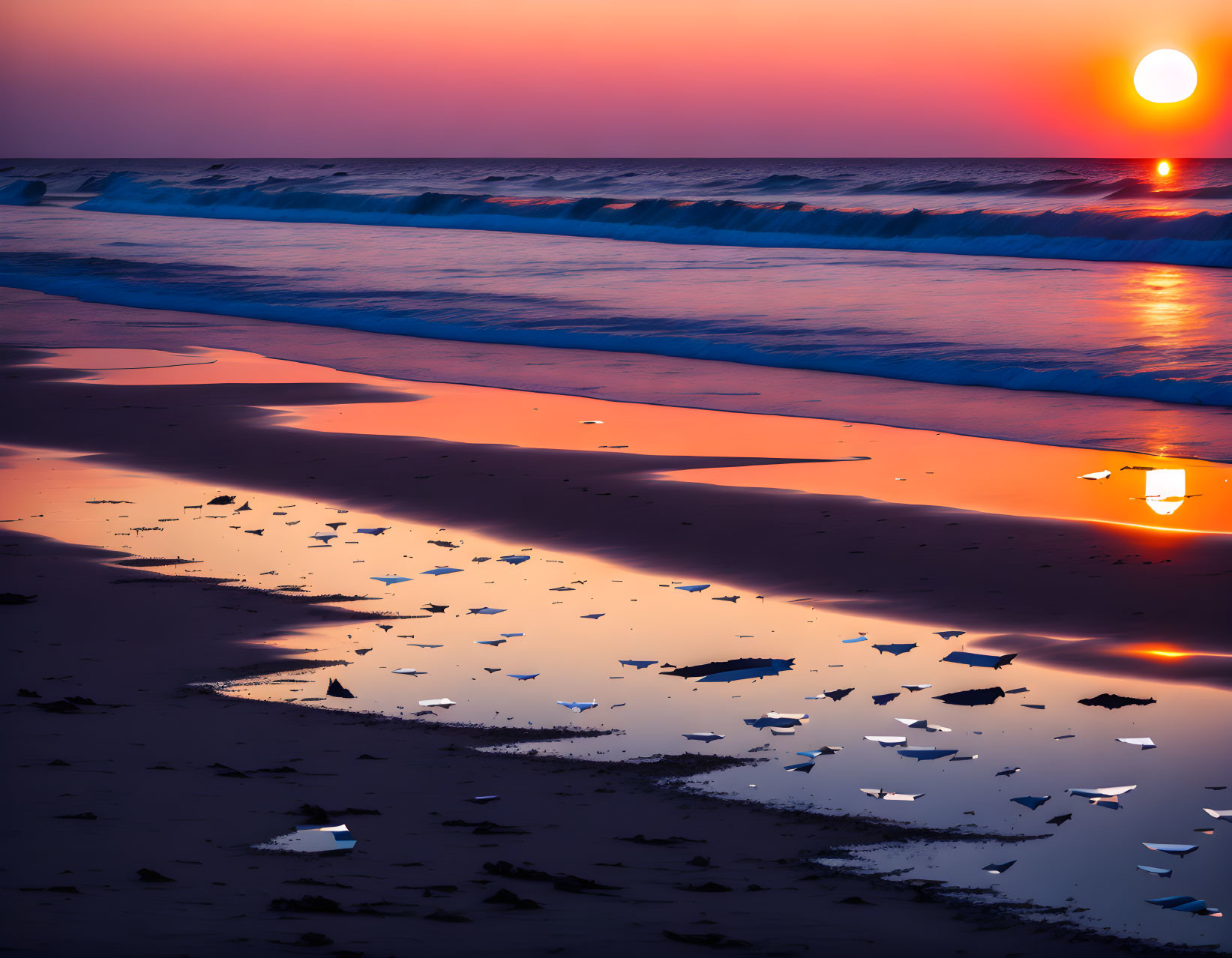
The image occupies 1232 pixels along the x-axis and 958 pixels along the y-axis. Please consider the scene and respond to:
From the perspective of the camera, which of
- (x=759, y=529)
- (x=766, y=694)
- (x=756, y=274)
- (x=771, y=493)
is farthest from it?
(x=756, y=274)

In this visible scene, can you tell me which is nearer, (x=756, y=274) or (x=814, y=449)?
(x=814, y=449)

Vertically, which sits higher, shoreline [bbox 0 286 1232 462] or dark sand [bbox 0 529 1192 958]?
shoreline [bbox 0 286 1232 462]

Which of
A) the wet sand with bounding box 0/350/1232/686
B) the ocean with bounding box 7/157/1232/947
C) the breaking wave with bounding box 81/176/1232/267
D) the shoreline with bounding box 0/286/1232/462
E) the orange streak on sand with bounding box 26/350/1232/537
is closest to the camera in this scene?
the ocean with bounding box 7/157/1232/947

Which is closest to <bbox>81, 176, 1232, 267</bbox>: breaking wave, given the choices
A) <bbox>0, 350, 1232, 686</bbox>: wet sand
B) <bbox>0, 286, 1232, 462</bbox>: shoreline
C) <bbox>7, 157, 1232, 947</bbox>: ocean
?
<bbox>7, 157, 1232, 947</bbox>: ocean

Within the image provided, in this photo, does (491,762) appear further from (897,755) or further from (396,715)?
(897,755)

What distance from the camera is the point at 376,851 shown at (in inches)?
132

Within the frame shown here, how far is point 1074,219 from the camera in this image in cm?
3194

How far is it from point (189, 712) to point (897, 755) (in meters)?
2.28

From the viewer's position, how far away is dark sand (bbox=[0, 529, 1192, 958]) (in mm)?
2928

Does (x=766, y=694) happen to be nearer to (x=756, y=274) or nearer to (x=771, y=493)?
(x=771, y=493)

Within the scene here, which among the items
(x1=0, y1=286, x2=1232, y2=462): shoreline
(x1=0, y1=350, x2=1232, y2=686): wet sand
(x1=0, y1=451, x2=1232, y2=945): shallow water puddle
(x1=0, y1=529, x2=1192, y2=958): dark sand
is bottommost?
(x1=0, y1=529, x2=1192, y2=958): dark sand

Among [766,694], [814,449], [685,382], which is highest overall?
[685,382]

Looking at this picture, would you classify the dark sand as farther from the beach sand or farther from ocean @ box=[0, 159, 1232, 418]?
ocean @ box=[0, 159, 1232, 418]

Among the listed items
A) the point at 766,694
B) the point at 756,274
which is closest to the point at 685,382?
the point at 766,694
